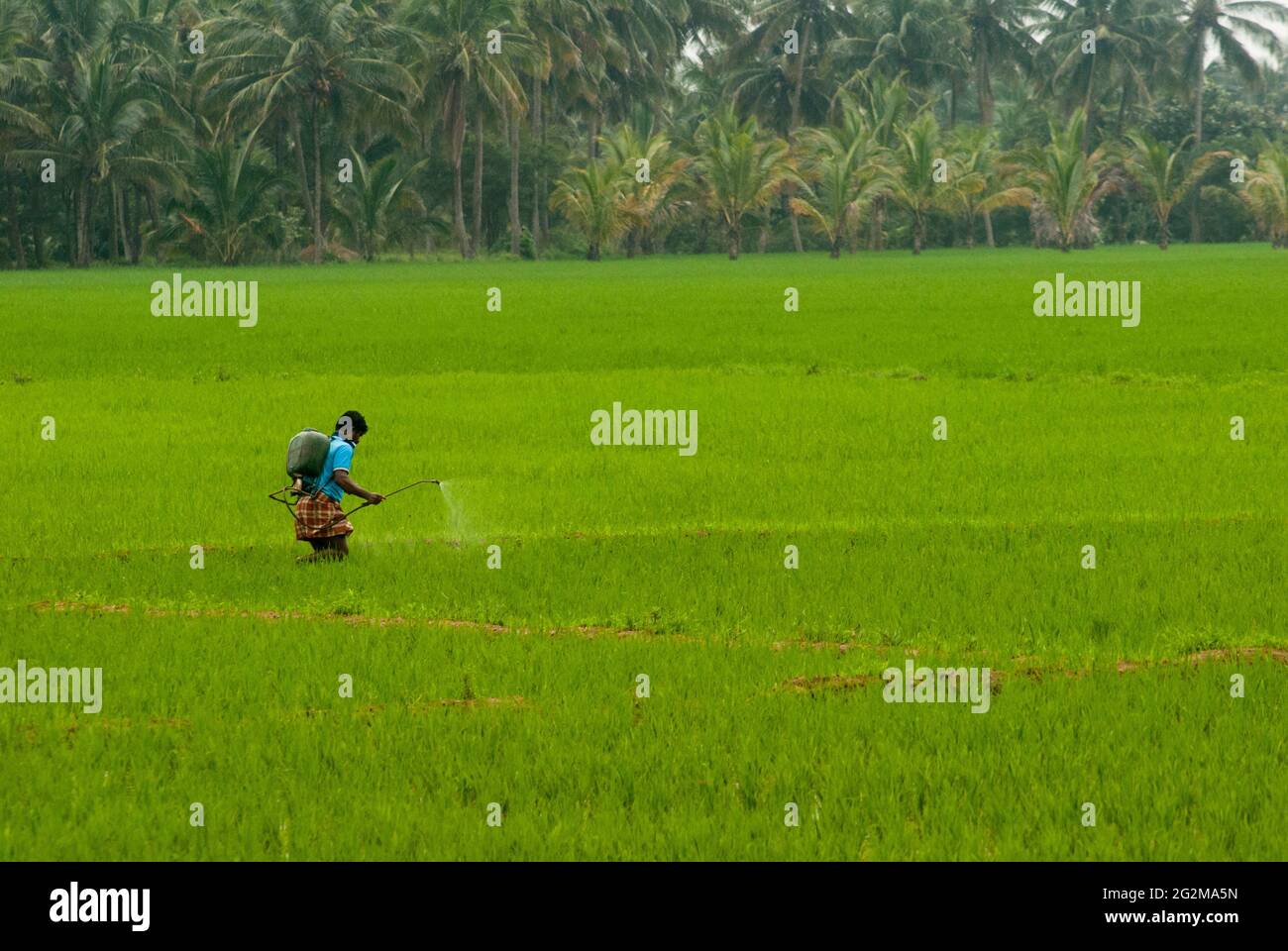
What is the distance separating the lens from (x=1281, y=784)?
5914 mm

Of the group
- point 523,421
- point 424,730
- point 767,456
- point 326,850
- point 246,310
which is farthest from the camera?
point 246,310

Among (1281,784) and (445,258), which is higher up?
(445,258)

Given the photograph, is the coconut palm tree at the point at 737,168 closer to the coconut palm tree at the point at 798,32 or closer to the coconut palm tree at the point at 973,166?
the coconut palm tree at the point at 973,166

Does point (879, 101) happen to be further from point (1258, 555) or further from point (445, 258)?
point (1258, 555)

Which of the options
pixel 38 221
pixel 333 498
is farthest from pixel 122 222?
pixel 333 498

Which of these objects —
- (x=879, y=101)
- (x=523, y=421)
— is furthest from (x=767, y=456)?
(x=879, y=101)

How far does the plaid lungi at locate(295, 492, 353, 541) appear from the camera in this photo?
9.56 metres

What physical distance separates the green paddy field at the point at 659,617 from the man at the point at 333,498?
0.20 metres

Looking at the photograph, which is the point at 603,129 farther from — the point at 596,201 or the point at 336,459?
the point at 336,459

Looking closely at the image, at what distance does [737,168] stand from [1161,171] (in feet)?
60.1

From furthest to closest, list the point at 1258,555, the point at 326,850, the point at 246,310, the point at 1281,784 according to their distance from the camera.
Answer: the point at 246,310, the point at 1258,555, the point at 1281,784, the point at 326,850
